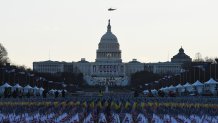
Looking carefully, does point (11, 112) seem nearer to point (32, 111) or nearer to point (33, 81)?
point (32, 111)

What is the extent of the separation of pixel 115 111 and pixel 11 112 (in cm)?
393

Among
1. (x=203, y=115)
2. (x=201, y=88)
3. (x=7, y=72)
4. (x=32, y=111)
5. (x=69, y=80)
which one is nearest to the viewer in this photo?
(x=203, y=115)

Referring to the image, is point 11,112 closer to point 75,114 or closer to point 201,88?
point 75,114

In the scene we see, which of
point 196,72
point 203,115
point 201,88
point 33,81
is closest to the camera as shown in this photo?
point 203,115

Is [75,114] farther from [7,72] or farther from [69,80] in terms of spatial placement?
[69,80]

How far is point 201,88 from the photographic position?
75562 millimetres

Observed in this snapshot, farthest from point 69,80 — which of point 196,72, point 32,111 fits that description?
point 32,111

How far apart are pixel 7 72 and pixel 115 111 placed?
58881 millimetres

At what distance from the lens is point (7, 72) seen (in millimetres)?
84250

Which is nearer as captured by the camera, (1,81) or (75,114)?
(75,114)

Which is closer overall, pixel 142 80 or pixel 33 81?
pixel 33 81

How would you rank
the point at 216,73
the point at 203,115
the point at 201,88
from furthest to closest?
the point at 216,73 < the point at 201,88 < the point at 203,115

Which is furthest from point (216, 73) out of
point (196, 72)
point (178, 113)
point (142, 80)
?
point (142, 80)

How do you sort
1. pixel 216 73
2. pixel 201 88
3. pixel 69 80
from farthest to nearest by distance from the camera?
1. pixel 69 80
2. pixel 216 73
3. pixel 201 88
